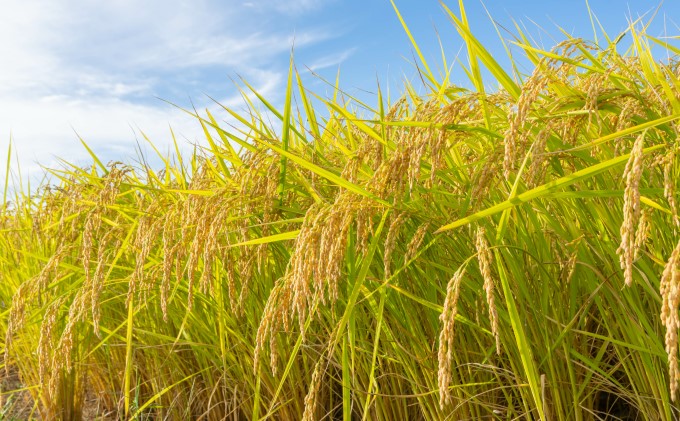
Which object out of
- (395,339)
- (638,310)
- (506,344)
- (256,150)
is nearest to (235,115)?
(256,150)

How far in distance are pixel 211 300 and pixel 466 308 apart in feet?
3.27

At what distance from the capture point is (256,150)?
203 centimetres

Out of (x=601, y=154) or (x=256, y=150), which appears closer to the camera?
→ (x=601, y=154)

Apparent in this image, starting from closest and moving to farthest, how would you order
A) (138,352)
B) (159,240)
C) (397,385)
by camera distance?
(397,385), (159,240), (138,352)

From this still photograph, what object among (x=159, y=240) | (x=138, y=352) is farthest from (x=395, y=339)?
(x=138, y=352)

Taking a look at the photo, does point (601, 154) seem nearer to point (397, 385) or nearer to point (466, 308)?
point (466, 308)

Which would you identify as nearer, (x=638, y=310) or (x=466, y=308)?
(x=638, y=310)

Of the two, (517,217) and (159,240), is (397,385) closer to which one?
(517,217)

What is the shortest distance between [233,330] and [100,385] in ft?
5.23

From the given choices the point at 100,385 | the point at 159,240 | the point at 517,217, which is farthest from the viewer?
the point at 100,385

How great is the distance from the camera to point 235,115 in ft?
7.82

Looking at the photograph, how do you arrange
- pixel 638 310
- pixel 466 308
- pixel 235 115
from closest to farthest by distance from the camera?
pixel 638 310 → pixel 466 308 → pixel 235 115

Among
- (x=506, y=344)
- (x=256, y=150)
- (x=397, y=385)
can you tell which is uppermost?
(x=256, y=150)

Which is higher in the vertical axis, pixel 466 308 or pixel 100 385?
pixel 466 308
